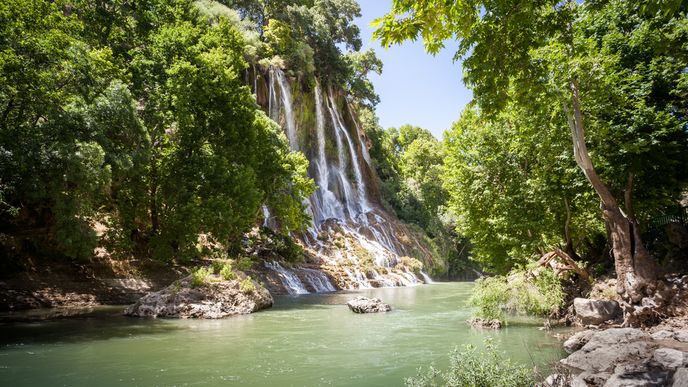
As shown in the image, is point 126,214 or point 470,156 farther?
point 126,214

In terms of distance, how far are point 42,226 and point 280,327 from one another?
10804mm

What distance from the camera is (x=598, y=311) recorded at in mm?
11969

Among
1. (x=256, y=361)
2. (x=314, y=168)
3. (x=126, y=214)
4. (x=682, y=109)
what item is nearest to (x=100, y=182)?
(x=126, y=214)

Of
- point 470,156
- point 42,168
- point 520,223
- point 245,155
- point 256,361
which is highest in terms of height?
point 245,155

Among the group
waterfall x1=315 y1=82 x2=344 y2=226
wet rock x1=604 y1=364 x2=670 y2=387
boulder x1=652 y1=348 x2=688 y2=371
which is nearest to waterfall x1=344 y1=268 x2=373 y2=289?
waterfall x1=315 y1=82 x2=344 y2=226

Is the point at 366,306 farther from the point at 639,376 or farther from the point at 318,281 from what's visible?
the point at 318,281

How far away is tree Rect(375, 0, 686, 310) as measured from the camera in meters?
5.21

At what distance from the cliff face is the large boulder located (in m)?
12.7

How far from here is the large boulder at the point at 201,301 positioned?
16.0 metres

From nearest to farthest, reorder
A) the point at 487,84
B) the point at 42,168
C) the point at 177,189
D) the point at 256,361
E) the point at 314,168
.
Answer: the point at 487,84, the point at 256,361, the point at 42,168, the point at 177,189, the point at 314,168

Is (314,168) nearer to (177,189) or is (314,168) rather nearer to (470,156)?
(177,189)

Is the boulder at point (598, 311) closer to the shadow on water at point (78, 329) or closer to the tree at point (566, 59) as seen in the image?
the tree at point (566, 59)

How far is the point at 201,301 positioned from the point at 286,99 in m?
27.1

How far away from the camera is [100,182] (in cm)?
1490
